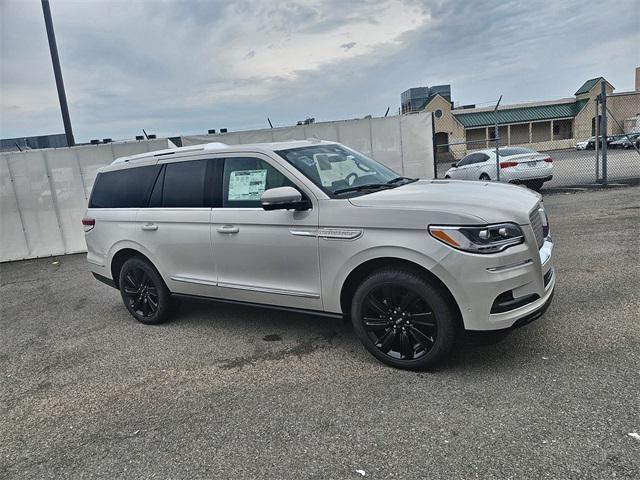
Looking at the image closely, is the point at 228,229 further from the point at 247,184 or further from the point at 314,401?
the point at 314,401

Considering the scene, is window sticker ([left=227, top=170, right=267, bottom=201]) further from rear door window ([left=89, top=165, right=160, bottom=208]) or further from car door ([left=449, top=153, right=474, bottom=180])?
car door ([left=449, top=153, right=474, bottom=180])

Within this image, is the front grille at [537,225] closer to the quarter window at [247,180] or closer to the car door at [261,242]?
the car door at [261,242]

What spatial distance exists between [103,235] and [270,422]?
3.41 meters

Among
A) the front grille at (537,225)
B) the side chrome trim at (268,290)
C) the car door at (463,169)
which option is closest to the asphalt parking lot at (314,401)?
the side chrome trim at (268,290)

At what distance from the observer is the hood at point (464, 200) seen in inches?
125

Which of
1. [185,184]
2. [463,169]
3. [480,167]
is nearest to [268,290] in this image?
[185,184]

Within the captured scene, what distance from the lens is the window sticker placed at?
13.5ft

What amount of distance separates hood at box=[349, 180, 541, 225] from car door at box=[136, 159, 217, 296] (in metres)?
1.65

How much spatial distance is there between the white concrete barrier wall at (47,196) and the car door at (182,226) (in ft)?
21.5

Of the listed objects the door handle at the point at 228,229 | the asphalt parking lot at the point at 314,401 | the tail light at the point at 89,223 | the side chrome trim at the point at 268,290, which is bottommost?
the asphalt parking lot at the point at 314,401

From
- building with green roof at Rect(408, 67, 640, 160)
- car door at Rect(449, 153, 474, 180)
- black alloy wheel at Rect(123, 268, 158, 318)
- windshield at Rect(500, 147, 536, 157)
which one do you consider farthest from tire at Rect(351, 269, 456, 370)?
building with green roof at Rect(408, 67, 640, 160)

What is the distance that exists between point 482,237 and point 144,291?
12.1ft

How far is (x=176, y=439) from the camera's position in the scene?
9.64 ft

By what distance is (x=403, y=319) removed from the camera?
342 cm
